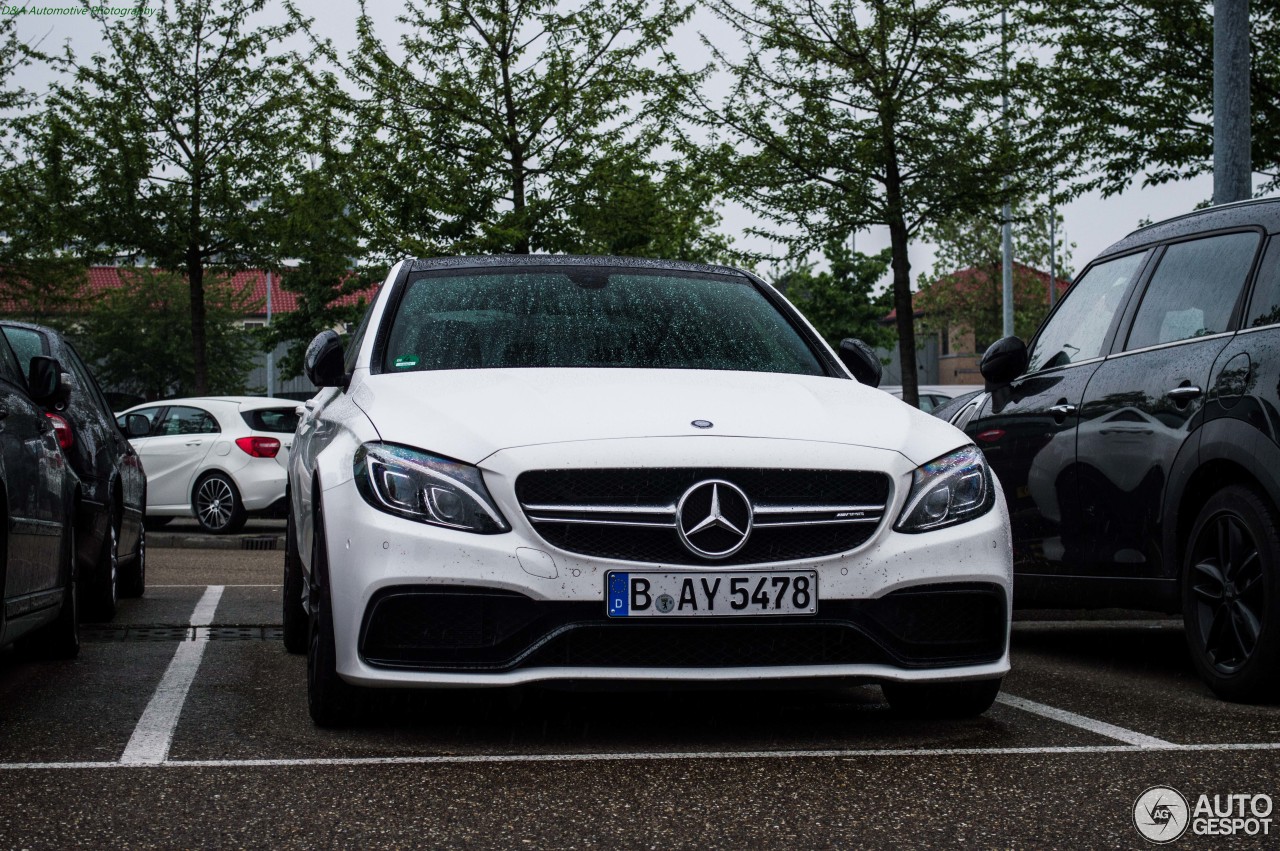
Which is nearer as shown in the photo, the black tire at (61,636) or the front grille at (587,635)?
the front grille at (587,635)

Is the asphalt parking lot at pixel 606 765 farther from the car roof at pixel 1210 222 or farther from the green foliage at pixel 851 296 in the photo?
the green foliage at pixel 851 296

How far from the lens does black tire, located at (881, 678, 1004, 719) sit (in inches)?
208

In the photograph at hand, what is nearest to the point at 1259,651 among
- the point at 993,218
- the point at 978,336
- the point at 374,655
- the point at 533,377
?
the point at 533,377

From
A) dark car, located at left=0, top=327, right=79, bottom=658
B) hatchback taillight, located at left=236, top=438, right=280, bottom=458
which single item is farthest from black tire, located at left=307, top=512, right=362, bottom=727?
hatchback taillight, located at left=236, top=438, right=280, bottom=458

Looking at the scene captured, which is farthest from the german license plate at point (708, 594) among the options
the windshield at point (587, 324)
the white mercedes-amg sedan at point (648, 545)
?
the windshield at point (587, 324)

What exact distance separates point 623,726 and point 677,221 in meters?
16.1

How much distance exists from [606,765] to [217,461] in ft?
46.9

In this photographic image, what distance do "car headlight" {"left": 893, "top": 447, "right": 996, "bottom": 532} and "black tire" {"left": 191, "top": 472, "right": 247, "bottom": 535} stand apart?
14.0 m

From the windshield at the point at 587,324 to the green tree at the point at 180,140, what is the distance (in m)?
17.8

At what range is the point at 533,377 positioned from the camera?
18.1 feet

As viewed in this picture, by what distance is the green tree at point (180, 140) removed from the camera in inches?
924

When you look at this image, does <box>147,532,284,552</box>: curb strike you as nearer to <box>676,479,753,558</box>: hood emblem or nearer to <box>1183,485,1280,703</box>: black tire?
<box>1183,485,1280,703</box>: black tire

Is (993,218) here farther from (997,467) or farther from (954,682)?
(954,682)

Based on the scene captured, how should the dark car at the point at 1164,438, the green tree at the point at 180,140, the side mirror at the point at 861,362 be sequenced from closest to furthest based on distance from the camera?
the dark car at the point at 1164,438 → the side mirror at the point at 861,362 → the green tree at the point at 180,140
